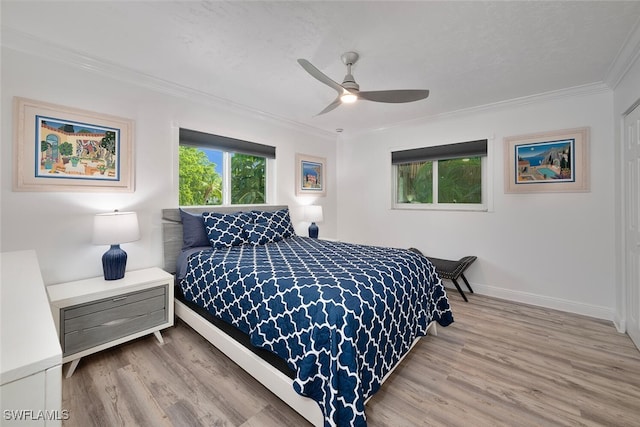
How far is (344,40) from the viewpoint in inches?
81.6

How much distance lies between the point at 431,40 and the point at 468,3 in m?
0.38

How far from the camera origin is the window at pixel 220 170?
10.6 ft

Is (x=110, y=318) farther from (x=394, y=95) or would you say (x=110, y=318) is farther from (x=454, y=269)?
(x=454, y=269)

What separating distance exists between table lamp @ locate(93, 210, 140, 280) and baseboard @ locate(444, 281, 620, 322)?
3.90m

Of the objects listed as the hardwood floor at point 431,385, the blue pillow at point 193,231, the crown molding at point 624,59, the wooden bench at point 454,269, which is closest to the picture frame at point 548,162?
the crown molding at point 624,59

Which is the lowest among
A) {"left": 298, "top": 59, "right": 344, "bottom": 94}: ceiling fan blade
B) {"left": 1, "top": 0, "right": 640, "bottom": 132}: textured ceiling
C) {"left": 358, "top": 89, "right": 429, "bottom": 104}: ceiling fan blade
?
{"left": 358, "top": 89, "right": 429, "bottom": 104}: ceiling fan blade

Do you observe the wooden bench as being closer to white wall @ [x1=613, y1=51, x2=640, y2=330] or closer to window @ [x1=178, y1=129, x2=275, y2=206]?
white wall @ [x1=613, y1=51, x2=640, y2=330]

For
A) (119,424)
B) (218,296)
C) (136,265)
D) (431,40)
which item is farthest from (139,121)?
(431,40)

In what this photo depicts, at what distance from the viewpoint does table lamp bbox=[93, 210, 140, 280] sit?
220 cm

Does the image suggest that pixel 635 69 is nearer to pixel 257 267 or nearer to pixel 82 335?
pixel 257 267

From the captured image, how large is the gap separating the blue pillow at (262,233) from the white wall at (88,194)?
882mm

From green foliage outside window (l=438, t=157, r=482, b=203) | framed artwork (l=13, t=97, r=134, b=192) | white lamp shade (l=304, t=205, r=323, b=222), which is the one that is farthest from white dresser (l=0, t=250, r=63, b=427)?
green foliage outside window (l=438, t=157, r=482, b=203)

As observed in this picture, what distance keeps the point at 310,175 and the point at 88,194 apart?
9.47 feet

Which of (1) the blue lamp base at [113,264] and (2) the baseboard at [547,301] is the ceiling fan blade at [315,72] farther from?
(2) the baseboard at [547,301]
